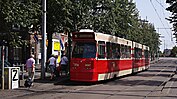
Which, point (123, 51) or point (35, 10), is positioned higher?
point (35, 10)

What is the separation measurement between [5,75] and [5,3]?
4.83 meters

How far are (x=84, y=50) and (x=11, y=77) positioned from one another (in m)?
5.70

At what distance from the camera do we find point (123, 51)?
3231cm

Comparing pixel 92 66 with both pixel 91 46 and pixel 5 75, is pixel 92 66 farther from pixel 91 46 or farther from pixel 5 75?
pixel 5 75

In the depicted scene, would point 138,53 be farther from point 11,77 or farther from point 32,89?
point 11,77

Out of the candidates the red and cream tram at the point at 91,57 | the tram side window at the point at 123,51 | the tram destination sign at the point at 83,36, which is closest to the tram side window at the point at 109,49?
the red and cream tram at the point at 91,57

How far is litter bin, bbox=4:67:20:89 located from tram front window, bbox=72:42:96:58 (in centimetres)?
477

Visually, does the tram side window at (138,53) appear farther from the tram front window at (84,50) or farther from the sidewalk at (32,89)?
the tram front window at (84,50)

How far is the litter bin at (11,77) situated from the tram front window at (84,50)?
15.6ft

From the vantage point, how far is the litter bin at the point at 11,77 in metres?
20.5

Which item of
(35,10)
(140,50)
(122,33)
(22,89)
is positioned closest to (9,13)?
(35,10)

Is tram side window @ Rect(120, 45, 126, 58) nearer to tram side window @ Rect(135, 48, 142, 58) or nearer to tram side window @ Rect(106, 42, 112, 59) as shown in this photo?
tram side window @ Rect(106, 42, 112, 59)

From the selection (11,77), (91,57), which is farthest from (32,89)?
(91,57)

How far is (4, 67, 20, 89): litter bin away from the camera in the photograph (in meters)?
20.5
